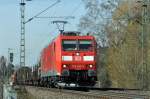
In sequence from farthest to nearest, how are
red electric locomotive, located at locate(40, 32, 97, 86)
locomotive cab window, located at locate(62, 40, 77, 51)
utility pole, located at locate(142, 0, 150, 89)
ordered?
utility pole, located at locate(142, 0, 150, 89)
locomotive cab window, located at locate(62, 40, 77, 51)
red electric locomotive, located at locate(40, 32, 97, 86)

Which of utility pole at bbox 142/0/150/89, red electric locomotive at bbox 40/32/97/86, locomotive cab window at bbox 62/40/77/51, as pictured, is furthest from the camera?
utility pole at bbox 142/0/150/89

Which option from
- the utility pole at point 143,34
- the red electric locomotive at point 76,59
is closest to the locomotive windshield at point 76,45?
the red electric locomotive at point 76,59

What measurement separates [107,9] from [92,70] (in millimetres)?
37188

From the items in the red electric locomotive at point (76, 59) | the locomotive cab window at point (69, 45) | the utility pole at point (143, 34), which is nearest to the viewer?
the red electric locomotive at point (76, 59)

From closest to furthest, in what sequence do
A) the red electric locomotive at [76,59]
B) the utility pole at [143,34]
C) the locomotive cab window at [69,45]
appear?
1. the red electric locomotive at [76,59]
2. the locomotive cab window at [69,45]
3. the utility pole at [143,34]

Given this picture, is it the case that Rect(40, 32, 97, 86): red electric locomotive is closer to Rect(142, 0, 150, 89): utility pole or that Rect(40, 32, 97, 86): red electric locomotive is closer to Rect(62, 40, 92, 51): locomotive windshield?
Rect(62, 40, 92, 51): locomotive windshield

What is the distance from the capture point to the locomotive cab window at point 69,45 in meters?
38.1

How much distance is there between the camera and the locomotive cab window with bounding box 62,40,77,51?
38.1m

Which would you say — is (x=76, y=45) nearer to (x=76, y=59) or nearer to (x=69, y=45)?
(x=69, y=45)

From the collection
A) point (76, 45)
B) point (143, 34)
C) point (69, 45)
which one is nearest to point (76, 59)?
point (76, 45)

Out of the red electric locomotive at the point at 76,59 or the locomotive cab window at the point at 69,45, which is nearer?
the red electric locomotive at the point at 76,59

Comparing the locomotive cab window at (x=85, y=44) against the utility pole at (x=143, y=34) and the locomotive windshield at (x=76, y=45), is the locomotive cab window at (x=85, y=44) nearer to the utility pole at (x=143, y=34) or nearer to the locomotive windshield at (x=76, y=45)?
the locomotive windshield at (x=76, y=45)

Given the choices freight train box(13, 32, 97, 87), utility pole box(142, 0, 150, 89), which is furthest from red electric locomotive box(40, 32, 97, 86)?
utility pole box(142, 0, 150, 89)

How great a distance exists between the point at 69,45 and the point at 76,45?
57cm
